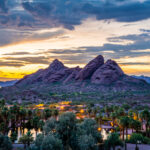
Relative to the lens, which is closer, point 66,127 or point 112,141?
point 66,127

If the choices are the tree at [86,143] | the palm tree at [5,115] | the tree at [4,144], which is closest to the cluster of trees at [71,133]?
the tree at [86,143]

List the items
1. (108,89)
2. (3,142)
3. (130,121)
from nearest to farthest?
(3,142), (130,121), (108,89)

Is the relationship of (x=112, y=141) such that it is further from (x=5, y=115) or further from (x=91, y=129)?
(x=5, y=115)

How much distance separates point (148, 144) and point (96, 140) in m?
14.0

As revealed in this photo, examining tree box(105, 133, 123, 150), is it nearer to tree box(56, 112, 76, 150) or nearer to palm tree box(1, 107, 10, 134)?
tree box(56, 112, 76, 150)

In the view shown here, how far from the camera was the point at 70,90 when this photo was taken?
195 metres

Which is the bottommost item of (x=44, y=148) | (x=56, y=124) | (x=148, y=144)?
(x=148, y=144)

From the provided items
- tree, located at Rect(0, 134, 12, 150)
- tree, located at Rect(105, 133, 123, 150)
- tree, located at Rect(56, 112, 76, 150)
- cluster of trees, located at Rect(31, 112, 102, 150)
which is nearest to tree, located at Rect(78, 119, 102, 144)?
cluster of trees, located at Rect(31, 112, 102, 150)

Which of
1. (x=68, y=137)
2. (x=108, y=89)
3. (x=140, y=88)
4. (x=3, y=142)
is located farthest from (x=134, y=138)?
(x=140, y=88)

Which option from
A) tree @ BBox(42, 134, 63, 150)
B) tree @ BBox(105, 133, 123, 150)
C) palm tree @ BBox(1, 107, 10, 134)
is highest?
palm tree @ BBox(1, 107, 10, 134)

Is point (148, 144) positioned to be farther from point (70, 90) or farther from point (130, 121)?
→ point (70, 90)

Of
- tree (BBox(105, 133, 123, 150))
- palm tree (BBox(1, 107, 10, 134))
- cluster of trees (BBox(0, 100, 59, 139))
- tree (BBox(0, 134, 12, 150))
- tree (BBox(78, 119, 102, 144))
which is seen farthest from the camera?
palm tree (BBox(1, 107, 10, 134))

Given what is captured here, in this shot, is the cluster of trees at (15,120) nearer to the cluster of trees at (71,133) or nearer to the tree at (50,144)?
the cluster of trees at (71,133)

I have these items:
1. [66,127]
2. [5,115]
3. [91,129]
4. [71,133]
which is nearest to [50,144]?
[71,133]
